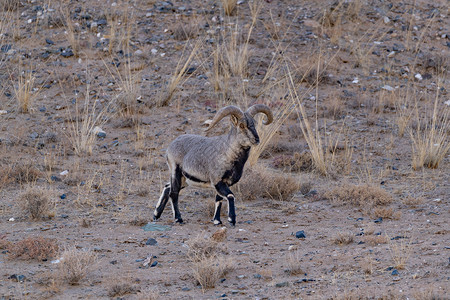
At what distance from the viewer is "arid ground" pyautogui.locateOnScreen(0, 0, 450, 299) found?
23.7ft

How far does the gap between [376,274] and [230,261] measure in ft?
5.37

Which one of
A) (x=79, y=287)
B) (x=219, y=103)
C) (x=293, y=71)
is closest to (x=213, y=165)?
(x=79, y=287)

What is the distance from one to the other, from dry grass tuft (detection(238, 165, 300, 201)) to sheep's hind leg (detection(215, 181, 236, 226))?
1.64 metres

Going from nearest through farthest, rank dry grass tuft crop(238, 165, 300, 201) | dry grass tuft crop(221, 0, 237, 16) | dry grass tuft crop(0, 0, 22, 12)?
dry grass tuft crop(238, 165, 300, 201), dry grass tuft crop(221, 0, 237, 16), dry grass tuft crop(0, 0, 22, 12)

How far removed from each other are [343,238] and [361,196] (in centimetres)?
221

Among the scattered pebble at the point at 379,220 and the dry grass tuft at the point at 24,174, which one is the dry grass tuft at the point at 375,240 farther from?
the dry grass tuft at the point at 24,174

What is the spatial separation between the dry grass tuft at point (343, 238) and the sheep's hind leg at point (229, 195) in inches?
61.9

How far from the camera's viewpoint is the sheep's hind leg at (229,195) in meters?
9.07

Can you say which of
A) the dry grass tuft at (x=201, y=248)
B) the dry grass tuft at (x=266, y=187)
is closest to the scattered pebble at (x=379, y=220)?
the dry grass tuft at (x=266, y=187)

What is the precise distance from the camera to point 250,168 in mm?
11602

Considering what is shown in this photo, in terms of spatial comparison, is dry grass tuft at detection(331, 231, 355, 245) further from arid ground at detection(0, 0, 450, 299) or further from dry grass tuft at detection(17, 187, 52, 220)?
dry grass tuft at detection(17, 187, 52, 220)

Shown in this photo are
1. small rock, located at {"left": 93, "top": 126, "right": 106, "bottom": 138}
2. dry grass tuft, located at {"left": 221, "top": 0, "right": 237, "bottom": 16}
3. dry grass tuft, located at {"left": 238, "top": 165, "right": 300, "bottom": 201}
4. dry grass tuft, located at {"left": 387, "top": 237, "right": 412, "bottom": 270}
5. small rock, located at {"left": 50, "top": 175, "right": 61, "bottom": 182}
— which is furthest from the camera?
dry grass tuft, located at {"left": 221, "top": 0, "right": 237, "bottom": 16}

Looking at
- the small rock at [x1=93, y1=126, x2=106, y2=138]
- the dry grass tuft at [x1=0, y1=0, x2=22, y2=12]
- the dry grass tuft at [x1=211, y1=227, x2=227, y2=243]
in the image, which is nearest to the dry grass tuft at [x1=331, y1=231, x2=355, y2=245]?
the dry grass tuft at [x1=211, y1=227, x2=227, y2=243]

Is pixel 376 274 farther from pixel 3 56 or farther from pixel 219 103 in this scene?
pixel 3 56
